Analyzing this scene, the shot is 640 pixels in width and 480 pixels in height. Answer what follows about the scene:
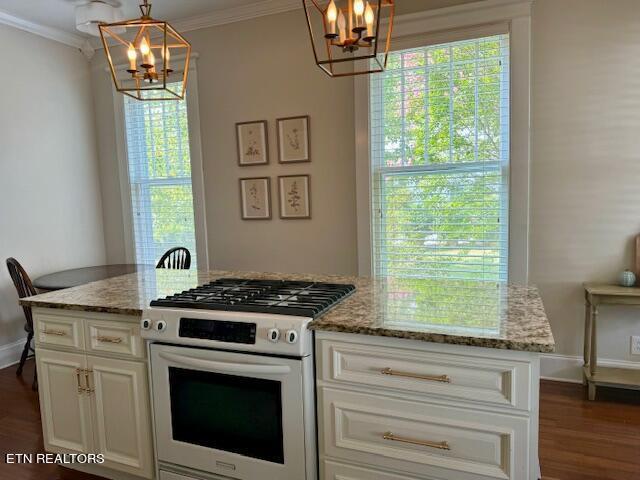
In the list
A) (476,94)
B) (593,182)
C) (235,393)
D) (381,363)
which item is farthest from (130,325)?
(593,182)

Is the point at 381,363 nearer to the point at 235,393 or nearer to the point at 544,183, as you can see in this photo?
the point at 235,393

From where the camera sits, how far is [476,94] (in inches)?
122

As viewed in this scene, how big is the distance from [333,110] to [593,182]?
73.6 inches

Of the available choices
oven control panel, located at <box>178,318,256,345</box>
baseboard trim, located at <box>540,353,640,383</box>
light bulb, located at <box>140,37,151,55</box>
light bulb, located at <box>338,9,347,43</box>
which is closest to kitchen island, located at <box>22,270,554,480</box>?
oven control panel, located at <box>178,318,256,345</box>

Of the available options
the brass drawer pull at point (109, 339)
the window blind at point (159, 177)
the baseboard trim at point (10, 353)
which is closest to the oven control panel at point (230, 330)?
the brass drawer pull at point (109, 339)

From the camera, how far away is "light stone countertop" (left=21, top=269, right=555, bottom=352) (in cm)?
141

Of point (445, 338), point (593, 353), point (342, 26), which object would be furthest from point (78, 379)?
point (593, 353)

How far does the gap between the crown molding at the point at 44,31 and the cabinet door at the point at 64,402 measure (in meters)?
3.02

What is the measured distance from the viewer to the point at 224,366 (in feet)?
5.52

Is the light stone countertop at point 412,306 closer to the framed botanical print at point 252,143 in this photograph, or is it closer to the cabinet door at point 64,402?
the cabinet door at point 64,402

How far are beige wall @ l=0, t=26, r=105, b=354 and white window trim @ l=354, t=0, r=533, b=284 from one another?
3.03m

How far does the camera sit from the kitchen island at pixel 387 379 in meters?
1.38

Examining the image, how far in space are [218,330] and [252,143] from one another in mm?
2443

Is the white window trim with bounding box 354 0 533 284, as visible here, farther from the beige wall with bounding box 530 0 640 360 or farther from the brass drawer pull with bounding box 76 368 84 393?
the brass drawer pull with bounding box 76 368 84 393
